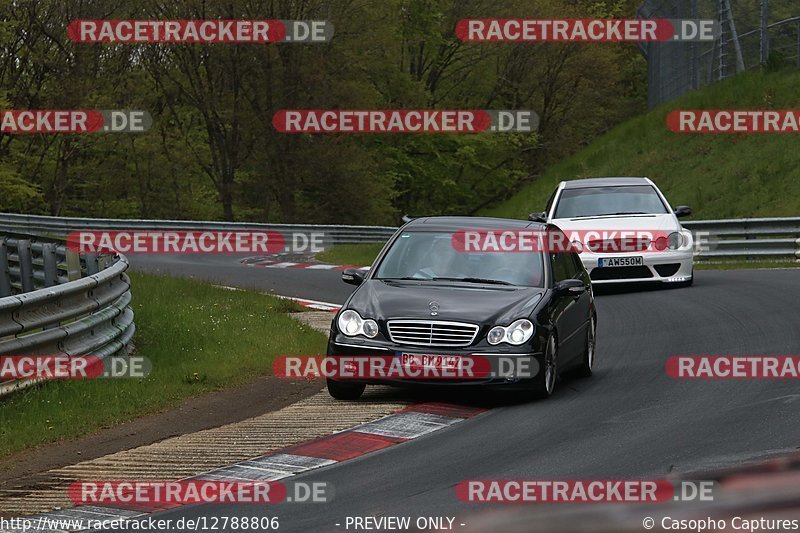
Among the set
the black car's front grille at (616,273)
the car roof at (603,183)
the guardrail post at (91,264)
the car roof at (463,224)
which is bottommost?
the black car's front grille at (616,273)

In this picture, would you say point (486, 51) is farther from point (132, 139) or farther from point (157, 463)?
point (157, 463)

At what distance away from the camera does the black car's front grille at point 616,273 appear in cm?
2011

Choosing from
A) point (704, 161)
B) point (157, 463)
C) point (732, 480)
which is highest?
point (704, 161)

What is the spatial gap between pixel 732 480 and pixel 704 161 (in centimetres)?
3586

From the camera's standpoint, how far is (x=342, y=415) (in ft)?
34.7

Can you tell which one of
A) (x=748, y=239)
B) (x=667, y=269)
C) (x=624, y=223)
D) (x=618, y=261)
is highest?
(x=624, y=223)

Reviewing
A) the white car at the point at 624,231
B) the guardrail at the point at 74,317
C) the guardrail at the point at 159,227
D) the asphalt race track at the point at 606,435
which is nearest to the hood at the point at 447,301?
the asphalt race track at the point at 606,435

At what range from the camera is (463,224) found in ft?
41.0

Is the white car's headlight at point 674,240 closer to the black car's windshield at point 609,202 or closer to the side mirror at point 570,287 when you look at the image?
the black car's windshield at point 609,202

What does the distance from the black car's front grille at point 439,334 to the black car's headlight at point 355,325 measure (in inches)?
9.3

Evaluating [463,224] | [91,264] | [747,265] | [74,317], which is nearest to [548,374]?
[463,224]

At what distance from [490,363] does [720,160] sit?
90.8 feet

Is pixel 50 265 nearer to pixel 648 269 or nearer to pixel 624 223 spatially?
pixel 624 223

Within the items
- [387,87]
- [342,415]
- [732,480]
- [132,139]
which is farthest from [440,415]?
[387,87]
